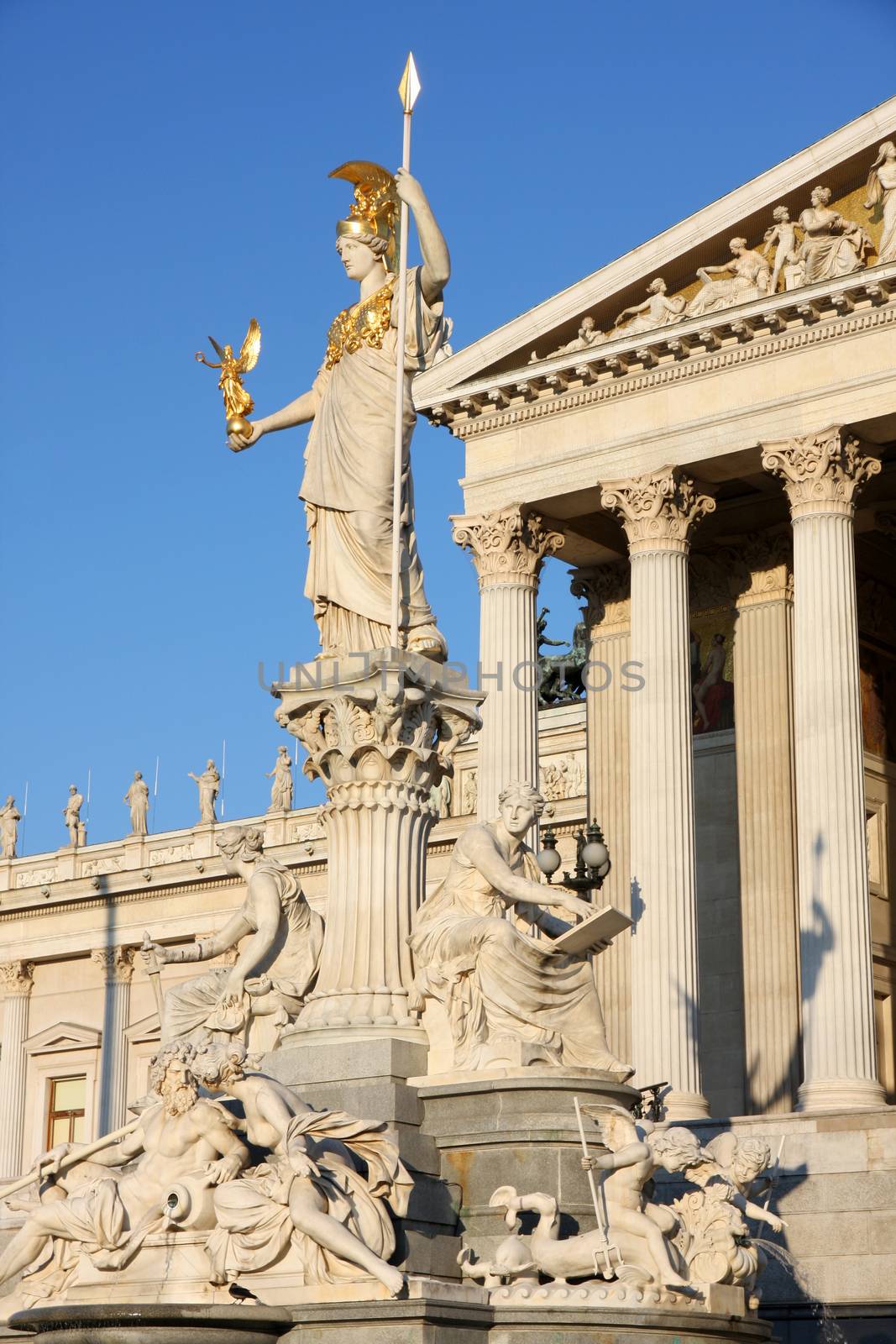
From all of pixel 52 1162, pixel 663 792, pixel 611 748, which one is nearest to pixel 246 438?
pixel 52 1162

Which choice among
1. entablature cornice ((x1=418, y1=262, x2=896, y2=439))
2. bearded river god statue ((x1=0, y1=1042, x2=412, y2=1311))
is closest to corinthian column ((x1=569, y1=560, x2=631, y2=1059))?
entablature cornice ((x1=418, y1=262, x2=896, y2=439))

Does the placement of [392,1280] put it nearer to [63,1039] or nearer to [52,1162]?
[52,1162]

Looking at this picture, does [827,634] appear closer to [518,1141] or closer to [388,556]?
[388,556]

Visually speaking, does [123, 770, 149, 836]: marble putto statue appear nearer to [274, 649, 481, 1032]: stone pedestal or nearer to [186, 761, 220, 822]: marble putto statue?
[186, 761, 220, 822]: marble putto statue

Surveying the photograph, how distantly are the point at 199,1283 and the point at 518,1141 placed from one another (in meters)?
2.59

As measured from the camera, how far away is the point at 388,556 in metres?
17.0

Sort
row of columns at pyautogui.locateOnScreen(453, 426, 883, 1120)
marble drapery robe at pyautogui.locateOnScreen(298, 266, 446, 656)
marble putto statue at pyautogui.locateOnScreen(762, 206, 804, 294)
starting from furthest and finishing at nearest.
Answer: marble putto statue at pyautogui.locateOnScreen(762, 206, 804, 294) < row of columns at pyautogui.locateOnScreen(453, 426, 883, 1120) < marble drapery robe at pyautogui.locateOnScreen(298, 266, 446, 656)

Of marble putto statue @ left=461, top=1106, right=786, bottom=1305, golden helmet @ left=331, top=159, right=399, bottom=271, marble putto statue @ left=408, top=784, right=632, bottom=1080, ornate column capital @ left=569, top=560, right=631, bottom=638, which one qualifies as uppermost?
ornate column capital @ left=569, top=560, right=631, bottom=638

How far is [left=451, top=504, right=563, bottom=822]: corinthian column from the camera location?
35625mm

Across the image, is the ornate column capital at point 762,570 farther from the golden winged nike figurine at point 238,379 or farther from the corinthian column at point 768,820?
the golden winged nike figurine at point 238,379

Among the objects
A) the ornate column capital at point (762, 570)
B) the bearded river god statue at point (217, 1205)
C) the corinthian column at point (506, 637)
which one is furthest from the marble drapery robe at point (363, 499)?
the ornate column capital at point (762, 570)

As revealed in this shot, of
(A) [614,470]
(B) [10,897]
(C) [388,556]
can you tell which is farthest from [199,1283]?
(B) [10,897]

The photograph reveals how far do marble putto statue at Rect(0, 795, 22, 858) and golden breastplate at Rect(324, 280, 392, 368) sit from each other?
170 feet

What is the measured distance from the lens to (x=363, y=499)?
55.9 feet
